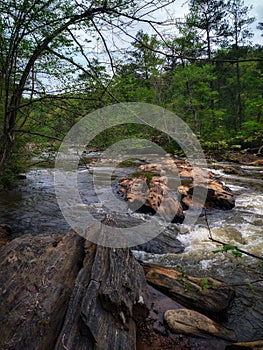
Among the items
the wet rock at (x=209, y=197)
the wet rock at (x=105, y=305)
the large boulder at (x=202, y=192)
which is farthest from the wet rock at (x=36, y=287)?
the wet rock at (x=209, y=197)

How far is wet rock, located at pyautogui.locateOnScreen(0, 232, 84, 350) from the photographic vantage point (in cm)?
216

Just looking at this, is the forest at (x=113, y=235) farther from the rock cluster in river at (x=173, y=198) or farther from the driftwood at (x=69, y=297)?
the rock cluster in river at (x=173, y=198)

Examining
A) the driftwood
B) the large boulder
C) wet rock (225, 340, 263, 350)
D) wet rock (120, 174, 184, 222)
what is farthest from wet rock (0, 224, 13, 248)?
the large boulder

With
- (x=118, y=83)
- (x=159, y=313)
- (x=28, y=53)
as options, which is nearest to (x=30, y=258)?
(x=159, y=313)

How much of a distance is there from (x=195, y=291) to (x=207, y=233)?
98.3 inches

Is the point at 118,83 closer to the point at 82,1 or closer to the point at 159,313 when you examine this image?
the point at 82,1

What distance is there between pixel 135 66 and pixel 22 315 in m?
2.91

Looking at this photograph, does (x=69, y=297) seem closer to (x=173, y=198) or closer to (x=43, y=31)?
(x=43, y=31)

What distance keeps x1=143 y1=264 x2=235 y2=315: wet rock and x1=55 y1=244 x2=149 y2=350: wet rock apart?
57cm

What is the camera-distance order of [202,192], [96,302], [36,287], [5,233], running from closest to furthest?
[96,302] < [36,287] < [5,233] < [202,192]

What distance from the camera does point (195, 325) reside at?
286cm

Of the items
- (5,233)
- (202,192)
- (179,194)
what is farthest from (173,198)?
(5,233)

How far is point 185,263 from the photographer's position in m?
4.44

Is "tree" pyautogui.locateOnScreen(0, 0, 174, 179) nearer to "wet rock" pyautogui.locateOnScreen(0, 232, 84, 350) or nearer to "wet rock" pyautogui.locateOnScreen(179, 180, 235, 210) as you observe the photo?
"wet rock" pyautogui.locateOnScreen(0, 232, 84, 350)
